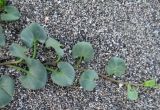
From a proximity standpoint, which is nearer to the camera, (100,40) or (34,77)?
(34,77)

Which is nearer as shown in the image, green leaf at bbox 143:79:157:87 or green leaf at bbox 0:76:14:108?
green leaf at bbox 0:76:14:108

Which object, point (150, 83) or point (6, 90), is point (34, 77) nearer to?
point (6, 90)

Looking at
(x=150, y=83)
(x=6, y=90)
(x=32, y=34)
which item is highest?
(x=32, y=34)

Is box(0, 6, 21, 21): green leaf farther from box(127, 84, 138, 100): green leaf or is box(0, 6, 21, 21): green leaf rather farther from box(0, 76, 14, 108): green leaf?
box(127, 84, 138, 100): green leaf

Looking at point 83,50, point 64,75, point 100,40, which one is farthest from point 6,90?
point 100,40

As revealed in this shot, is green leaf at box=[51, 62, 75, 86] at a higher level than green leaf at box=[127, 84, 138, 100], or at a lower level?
higher

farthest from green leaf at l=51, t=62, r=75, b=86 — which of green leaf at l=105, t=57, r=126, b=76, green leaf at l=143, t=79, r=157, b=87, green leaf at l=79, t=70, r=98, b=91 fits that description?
green leaf at l=143, t=79, r=157, b=87

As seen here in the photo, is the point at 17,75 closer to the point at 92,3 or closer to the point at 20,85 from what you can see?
the point at 20,85

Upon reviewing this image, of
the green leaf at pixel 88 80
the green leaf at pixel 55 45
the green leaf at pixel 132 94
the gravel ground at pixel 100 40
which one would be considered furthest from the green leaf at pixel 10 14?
the green leaf at pixel 132 94
